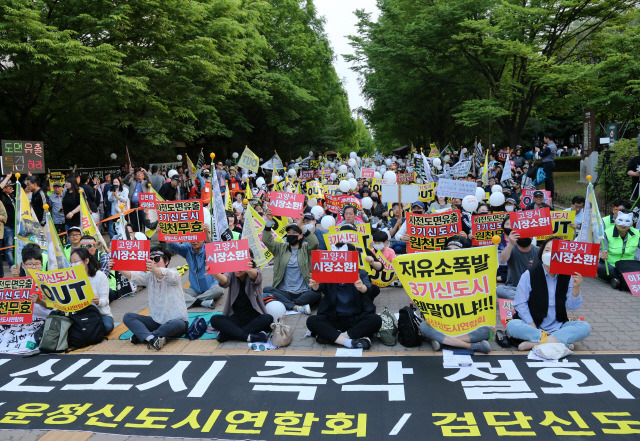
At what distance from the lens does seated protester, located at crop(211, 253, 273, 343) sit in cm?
696

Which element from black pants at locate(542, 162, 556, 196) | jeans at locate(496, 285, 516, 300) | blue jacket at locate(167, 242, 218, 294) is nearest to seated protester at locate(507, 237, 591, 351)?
jeans at locate(496, 285, 516, 300)

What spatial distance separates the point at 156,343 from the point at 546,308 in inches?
197

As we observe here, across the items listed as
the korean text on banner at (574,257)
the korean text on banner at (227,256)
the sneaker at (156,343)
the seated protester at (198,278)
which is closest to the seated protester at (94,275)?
the sneaker at (156,343)

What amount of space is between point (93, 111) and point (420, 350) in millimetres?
18814

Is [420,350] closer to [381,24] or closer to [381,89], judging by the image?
[381,24]

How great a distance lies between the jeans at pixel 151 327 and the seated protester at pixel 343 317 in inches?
72.2

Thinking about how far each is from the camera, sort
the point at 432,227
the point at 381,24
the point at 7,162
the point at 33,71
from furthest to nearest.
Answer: the point at 381,24 < the point at 33,71 < the point at 7,162 < the point at 432,227

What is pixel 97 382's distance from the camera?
5.93m

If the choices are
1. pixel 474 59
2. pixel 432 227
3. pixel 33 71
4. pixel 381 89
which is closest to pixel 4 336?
pixel 432 227

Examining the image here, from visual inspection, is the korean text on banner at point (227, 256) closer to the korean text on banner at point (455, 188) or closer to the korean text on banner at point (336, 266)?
the korean text on banner at point (336, 266)

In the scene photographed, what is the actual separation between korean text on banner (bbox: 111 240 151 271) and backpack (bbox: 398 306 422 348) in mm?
3518

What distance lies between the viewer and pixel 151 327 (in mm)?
7203

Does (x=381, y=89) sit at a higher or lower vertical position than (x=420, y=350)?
higher

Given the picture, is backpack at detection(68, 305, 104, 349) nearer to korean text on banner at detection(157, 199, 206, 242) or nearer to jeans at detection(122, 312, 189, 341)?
jeans at detection(122, 312, 189, 341)
